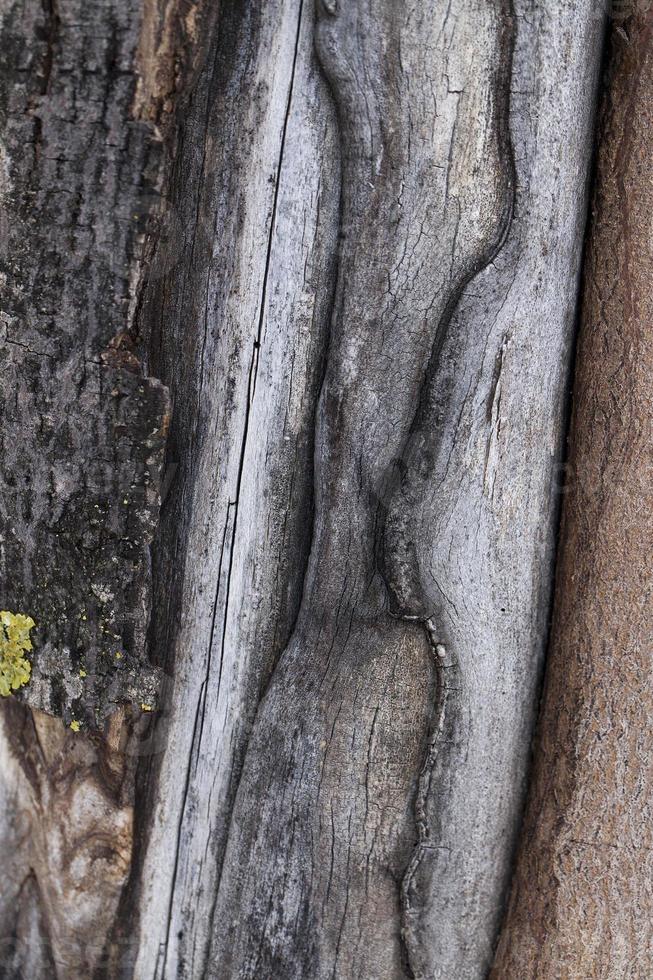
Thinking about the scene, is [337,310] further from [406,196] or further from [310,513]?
[310,513]

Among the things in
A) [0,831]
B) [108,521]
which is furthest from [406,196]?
[0,831]

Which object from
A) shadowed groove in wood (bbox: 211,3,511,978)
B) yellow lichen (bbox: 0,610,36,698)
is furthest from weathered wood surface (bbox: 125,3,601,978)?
yellow lichen (bbox: 0,610,36,698)

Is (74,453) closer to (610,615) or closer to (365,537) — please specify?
(365,537)

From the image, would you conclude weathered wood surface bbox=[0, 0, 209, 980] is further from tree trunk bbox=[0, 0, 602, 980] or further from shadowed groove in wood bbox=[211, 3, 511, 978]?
shadowed groove in wood bbox=[211, 3, 511, 978]

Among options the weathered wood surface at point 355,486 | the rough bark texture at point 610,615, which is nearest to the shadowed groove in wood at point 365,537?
the weathered wood surface at point 355,486

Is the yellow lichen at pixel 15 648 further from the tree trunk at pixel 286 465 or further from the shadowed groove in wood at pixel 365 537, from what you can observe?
the shadowed groove in wood at pixel 365 537

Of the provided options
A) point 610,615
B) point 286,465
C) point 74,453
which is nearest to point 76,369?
point 74,453
